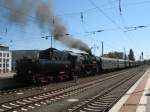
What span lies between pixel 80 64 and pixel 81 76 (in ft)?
12.9

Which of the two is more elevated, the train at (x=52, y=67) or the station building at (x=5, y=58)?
the station building at (x=5, y=58)

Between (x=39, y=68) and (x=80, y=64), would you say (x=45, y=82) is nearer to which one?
(x=39, y=68)

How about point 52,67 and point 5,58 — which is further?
point 5,58

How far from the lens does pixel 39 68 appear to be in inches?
1104

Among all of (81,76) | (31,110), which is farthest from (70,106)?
(81,76)

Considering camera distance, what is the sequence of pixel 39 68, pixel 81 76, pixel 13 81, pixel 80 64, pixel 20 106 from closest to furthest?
pixel 20 106 → pixel 39 68 → pixel 13 81 → pixel 80 64 → pixel 81 76

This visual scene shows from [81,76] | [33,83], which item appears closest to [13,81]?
[33,83]

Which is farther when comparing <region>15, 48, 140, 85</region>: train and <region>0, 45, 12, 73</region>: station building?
<region>0, 45, 12, 73</region>: station building

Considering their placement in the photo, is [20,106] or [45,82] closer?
[20,106]

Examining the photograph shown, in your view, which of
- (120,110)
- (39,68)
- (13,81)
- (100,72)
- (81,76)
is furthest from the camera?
(100,72)

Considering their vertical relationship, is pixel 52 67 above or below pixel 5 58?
below

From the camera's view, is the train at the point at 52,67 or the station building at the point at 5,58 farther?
the station building at the point at 5,58

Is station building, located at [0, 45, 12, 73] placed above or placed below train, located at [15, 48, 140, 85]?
above

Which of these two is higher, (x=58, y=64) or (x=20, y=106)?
(x=58, y=64)
